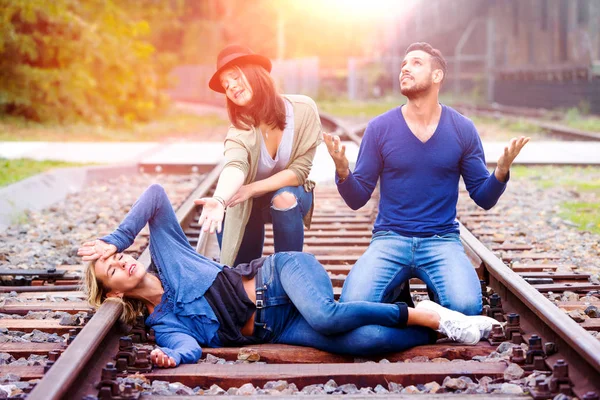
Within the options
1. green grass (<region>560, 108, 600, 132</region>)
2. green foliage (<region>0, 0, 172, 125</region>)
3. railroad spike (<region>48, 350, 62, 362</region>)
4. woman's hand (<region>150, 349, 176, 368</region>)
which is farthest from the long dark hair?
green foliage (<region>0, 0, 172, 125</region>)

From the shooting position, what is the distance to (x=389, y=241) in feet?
15.1

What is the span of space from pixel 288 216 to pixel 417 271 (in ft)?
2.46

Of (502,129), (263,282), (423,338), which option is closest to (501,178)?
(423,338)

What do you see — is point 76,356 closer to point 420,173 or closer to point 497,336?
point 497,336

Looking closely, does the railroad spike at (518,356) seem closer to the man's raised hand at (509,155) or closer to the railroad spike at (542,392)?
the railroad spike at (542,392)

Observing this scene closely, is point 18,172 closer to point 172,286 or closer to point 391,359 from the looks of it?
point 172,286

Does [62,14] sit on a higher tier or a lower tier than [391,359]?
higher

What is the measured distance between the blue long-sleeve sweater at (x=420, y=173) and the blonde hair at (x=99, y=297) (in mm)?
1223

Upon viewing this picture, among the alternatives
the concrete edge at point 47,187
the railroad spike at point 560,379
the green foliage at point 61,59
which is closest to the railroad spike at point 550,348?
the railroad spike at point 560,379

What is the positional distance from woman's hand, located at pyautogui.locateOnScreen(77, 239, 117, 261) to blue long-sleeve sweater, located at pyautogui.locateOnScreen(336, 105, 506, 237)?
1.25m

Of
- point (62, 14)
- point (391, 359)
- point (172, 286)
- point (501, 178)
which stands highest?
point (62, 14)

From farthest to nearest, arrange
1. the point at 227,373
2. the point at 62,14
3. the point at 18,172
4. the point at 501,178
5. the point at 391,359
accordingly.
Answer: the point at 62,14 → the point at 18,172 → the point at 501,178 → the point at 391,359 → the point at 227,373

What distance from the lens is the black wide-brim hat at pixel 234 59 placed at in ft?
14.9

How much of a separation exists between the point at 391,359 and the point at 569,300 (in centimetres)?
136
